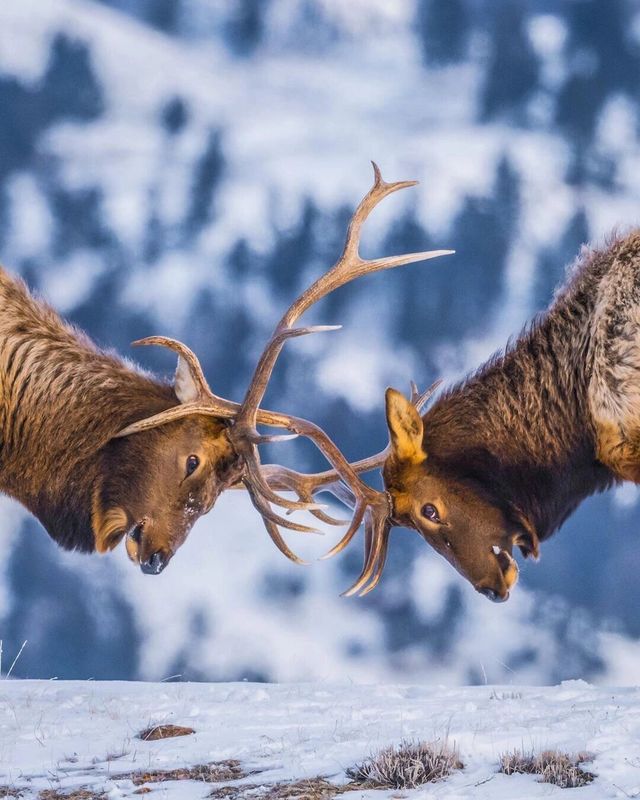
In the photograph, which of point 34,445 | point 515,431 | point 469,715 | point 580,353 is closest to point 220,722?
point 469,715

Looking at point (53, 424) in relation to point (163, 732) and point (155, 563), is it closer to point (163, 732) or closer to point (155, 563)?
point (155, 563)

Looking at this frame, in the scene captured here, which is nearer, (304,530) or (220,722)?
(304,530)

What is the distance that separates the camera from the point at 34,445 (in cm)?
789

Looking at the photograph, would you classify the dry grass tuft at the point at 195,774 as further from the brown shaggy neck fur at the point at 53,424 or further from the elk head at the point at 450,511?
the elk head at the point at 450,511

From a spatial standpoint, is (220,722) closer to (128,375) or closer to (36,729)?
(36,729)

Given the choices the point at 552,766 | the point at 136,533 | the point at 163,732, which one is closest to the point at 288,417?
the point at 136,533

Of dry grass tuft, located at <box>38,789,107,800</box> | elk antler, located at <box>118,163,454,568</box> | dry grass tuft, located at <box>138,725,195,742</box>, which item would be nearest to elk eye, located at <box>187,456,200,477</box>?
elk antler, located at <box>118,163,454,568</box>

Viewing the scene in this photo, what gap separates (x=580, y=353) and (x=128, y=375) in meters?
3.34

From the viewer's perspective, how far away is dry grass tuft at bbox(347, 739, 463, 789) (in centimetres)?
588

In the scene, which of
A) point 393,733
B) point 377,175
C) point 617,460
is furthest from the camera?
point 377,175

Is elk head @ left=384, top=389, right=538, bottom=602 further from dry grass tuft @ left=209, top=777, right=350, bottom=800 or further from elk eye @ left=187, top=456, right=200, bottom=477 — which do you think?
dry grass tuft @ left=209, top=777, right=350, bottom=800

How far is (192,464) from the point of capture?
7.68 metres

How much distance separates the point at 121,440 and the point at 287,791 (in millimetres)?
2989

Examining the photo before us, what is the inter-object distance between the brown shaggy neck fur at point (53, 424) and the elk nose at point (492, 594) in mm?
2627
